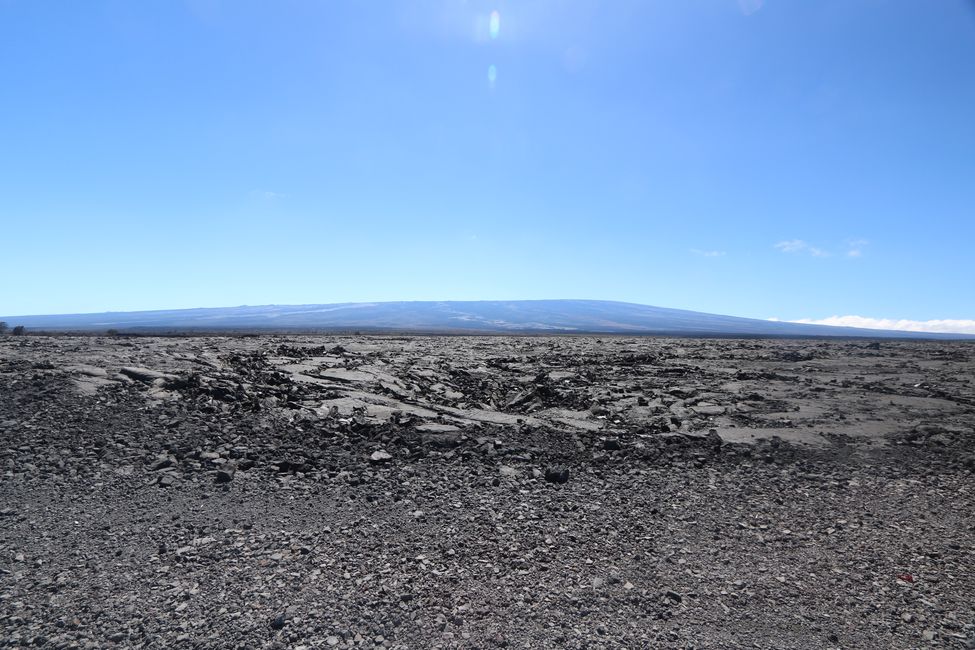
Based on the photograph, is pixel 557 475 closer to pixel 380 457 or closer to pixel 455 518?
pixel 455 518

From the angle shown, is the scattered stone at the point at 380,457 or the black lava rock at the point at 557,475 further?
the scattered stone at the point at 380,457

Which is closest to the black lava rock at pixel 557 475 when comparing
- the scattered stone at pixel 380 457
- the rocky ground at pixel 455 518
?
the rocky ground at pixel 455 518

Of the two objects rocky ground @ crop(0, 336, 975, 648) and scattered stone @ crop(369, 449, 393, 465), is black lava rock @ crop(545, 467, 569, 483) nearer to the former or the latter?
rocky ground @ crop(0, 336, 975, 648)

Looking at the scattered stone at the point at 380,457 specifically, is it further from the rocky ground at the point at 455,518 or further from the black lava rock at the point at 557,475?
the black lava rock at the point at 557,475

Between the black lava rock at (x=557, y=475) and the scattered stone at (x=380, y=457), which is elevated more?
the scattered stone at (x=380, y=457)

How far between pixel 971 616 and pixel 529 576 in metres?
4.01

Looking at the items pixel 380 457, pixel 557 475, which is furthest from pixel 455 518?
pixel 380 457

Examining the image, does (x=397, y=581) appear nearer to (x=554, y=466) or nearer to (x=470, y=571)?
(x=470, y=571)

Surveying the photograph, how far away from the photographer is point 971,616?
4.46m

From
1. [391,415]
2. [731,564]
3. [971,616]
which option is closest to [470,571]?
[731,564]

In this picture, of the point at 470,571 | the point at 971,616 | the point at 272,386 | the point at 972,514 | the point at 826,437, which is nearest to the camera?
the point at 971,616

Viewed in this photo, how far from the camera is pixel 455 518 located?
6.32 metres

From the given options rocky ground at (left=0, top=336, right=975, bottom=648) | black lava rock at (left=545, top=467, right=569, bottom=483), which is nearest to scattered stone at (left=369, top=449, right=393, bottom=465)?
rocky ground at (left=0, top=336, right=975, bottom=648)

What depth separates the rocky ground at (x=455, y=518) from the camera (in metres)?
4.27
